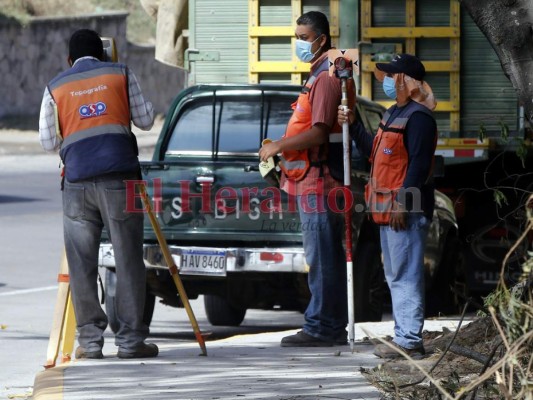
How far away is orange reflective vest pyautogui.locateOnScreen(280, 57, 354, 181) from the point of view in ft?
28.5

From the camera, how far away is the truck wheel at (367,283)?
34.3 ft

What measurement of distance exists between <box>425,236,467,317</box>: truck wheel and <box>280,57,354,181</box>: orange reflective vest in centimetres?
345

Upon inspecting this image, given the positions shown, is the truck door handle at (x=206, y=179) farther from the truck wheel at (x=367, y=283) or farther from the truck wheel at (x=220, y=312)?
the truck wheel at (x=220, y=312)

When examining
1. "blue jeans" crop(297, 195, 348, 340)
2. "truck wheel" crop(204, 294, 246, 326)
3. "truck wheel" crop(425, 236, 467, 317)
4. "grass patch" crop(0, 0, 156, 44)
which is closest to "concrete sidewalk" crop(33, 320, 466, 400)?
"blue jeans" crop(297, 195, 348, 340)

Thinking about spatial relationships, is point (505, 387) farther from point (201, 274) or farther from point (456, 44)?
point (456, 44)

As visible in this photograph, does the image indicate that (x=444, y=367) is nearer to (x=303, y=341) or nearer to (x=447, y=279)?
(x=303, y=341)

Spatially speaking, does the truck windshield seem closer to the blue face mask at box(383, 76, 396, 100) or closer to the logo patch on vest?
the blue face mask at box(383, 76, 396, 100)

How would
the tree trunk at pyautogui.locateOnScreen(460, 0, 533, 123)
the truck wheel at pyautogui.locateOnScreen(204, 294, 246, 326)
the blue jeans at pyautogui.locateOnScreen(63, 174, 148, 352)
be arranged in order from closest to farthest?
the tree trunk at pyautogui.locateOnScreen(460, 0, 533, 123) < the blue jeans at pyautogui.locateOnScreen(63, 174, 148, 352) < the truck wheel at pyautogui.locateOnScreen(204, 294, 246, 326)

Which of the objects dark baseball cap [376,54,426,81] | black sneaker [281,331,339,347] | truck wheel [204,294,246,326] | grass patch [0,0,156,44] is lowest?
truck wheel [204,294,246,326]

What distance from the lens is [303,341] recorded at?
8.94m

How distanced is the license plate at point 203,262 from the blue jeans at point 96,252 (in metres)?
1.93

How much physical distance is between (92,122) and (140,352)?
4.62 feet

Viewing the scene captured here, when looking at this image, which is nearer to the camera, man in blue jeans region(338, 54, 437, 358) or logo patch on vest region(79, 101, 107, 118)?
man in blue jeans region(338, 54, 437, 358)

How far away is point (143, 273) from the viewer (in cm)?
841
